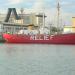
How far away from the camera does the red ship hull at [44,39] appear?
94012 millimetres

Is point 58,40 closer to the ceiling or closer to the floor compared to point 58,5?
closer to the floor

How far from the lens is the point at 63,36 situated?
311 ft

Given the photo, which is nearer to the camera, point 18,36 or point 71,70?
point 71,70

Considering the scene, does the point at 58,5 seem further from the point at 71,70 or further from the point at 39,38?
the point at 71,70

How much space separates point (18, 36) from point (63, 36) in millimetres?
12953

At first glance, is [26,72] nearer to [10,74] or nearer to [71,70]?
[10,74]

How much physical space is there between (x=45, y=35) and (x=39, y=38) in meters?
1.84

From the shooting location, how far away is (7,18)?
17500 centimetres

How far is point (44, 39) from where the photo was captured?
9825cm

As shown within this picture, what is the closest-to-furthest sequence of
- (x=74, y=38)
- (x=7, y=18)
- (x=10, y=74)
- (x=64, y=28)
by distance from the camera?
1. (x=10, y=74)
2. (x=74, y=38)
3. (x=64, y=28)
4. (x=7, y=18)

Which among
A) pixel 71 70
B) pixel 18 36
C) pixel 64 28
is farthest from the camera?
pixel 64 28

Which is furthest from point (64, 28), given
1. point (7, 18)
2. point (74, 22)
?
point (7, 18)

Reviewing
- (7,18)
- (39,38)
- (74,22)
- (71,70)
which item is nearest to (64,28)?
(74,22)

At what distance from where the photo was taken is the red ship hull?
94.0 meters
